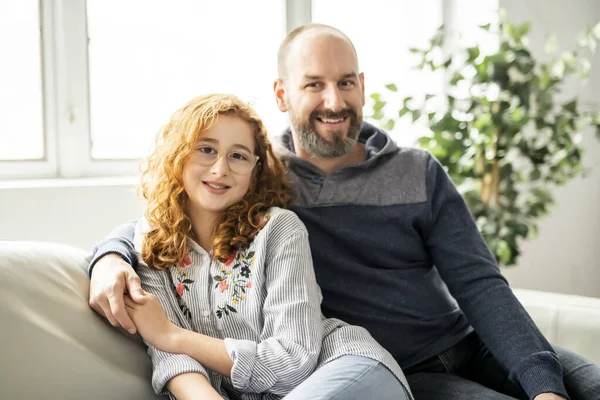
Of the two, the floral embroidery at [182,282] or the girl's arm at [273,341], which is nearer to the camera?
the girl's arm at [273,341]

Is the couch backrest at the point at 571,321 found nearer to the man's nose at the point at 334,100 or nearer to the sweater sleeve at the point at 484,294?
the sweater sleeve at the point at 484,294

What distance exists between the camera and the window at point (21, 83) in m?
2.20

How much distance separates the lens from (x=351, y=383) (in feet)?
4.14

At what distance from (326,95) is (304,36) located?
0.53 feet

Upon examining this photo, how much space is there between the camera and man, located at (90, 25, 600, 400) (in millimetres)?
1667

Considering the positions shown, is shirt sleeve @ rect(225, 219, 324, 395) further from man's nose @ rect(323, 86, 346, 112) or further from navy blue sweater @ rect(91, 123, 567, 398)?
man's nose @ rect(323, 86, 346, 112)

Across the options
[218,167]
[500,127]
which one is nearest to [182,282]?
[218,167]

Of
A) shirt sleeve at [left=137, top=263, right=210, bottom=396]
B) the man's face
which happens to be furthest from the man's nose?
shirt sleeve at [left=137, top=263, right=210, bottom=396]

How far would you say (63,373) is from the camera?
4.13 ft

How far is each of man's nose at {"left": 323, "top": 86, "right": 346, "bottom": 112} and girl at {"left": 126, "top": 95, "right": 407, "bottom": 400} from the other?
0.70ft

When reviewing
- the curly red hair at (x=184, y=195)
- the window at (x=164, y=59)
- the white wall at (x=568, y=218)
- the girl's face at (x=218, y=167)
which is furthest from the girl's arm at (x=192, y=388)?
the white wall at (x=568, y=218)

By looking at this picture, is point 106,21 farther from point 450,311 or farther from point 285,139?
point 450,311

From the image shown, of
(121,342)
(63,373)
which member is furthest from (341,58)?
(63,373)

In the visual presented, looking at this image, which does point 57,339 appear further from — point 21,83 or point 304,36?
point 21,83
